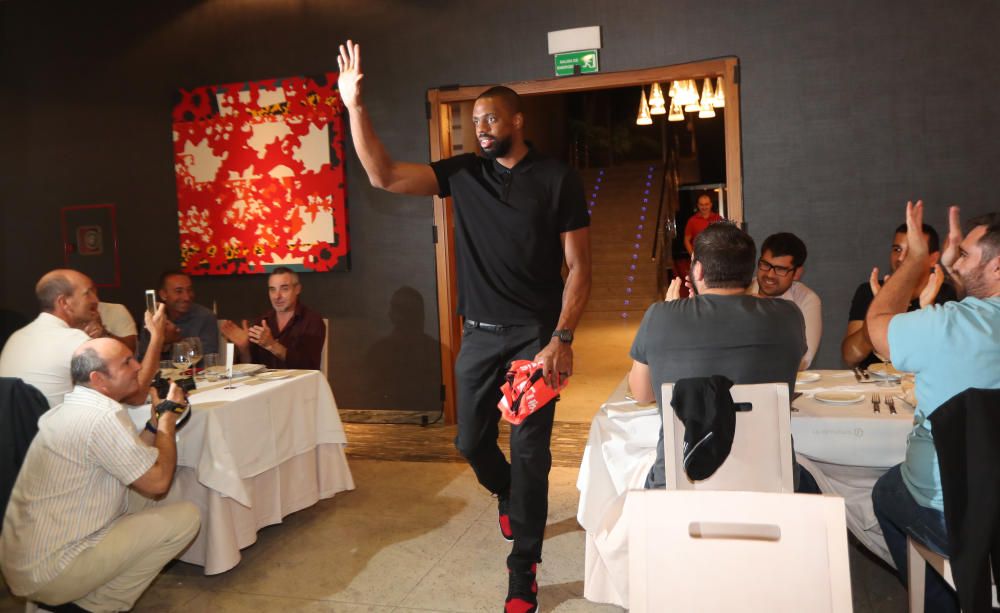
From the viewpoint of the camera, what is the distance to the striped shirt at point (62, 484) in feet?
8.67

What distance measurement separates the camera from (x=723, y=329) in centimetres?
227

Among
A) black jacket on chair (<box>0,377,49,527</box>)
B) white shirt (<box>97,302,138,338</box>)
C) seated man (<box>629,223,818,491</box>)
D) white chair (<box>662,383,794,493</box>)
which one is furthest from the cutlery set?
white shirt (<box>97,302,138,338</box>)

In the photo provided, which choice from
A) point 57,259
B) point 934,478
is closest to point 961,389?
point 934,478

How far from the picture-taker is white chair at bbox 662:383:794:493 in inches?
87.2

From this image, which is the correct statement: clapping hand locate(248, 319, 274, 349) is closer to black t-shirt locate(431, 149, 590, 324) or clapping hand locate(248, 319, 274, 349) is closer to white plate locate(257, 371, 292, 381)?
white plate locate(257, 371, 292, 381)

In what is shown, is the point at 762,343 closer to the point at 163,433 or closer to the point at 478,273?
the point at 478,273

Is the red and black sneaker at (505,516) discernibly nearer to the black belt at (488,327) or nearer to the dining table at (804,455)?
the dining table at (804,455)

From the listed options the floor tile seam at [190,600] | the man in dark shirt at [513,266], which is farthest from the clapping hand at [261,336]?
the man in dark shirt at [513,266]

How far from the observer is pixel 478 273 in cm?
310

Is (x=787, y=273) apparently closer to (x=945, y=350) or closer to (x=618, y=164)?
(x=945, y=350)

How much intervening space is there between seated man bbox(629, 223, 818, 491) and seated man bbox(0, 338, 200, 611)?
1.72 m

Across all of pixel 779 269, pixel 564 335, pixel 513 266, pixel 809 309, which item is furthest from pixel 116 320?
pixel 809 309

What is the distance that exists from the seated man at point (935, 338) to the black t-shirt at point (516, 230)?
3.84ft

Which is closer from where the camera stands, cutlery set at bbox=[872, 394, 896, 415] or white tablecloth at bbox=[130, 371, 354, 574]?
cutlery set at bbox=[872, 394, 896, 415]
